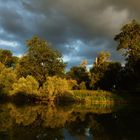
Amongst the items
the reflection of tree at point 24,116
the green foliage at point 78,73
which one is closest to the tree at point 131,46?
the green foliage at point 78,73

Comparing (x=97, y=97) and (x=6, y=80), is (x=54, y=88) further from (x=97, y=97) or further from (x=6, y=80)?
(x=6, y=80)

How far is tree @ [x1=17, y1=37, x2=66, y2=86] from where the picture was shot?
87000 millimetres

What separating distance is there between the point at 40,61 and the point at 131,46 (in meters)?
23.7

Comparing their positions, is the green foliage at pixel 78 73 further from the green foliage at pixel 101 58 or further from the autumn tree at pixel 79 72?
the green foliage at pixel 101 58

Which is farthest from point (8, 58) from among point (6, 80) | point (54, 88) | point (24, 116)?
point (24, 116)

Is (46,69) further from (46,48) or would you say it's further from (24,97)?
(24,97)

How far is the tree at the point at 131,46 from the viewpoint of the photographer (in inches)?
2916

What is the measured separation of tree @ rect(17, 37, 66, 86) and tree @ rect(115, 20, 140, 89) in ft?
56.0

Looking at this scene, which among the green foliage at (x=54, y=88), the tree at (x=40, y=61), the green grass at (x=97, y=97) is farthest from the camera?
the tree at (x=40, y=61)

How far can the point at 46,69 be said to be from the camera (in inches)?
3460

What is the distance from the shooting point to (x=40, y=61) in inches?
3479

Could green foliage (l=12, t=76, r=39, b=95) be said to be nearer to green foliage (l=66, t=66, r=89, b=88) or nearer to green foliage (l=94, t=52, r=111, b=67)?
green foliage (l=94, t=52, r=111, b=67)

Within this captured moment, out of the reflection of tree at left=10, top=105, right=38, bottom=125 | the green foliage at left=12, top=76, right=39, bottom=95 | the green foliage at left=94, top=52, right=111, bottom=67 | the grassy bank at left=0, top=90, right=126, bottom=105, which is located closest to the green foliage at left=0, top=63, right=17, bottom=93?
the grassy bank at left=0, top=90, right=126, bottom=105

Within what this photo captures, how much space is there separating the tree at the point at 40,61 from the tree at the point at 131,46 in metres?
17.1
